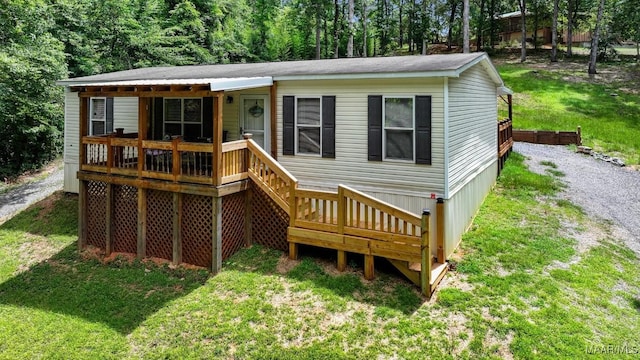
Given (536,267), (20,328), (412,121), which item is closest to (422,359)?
(536,267)

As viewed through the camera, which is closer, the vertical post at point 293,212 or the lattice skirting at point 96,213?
the vertical post at point 293,212

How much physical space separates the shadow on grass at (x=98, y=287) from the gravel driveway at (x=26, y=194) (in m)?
3.56

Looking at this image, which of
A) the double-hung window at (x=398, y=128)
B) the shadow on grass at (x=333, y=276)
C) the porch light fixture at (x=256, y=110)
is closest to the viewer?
the shadow on grass at (x=333, y=276)

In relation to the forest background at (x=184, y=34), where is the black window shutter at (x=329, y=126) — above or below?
below

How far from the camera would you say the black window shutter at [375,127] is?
8.52 meters

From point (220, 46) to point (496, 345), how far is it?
27.5 meters

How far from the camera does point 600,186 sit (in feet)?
43.5

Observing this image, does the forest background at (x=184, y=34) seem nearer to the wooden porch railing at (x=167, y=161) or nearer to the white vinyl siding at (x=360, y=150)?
the wooden porch railing at (x=167, y=161)

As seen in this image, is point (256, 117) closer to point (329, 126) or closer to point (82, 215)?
point (329, 126)

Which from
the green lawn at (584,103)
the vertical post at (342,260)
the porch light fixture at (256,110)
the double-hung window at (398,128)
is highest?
the green lawn at (584,103)

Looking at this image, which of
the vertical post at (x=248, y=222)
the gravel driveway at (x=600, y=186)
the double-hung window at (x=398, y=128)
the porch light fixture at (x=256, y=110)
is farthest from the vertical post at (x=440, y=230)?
the porch light fixture at (x=256, y=110)

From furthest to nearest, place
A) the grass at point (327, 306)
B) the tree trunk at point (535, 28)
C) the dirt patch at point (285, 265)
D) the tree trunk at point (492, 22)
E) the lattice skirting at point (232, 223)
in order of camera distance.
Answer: the tree trunk at point (492, 22), the tree trunk at point (535, 28), the lattice skirting at point (232, 223), the dirt patch at point (285, 265), the grass at point (327, 306)

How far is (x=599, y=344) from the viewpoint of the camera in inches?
231

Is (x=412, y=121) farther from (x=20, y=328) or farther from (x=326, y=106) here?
(x=20, y=328)
